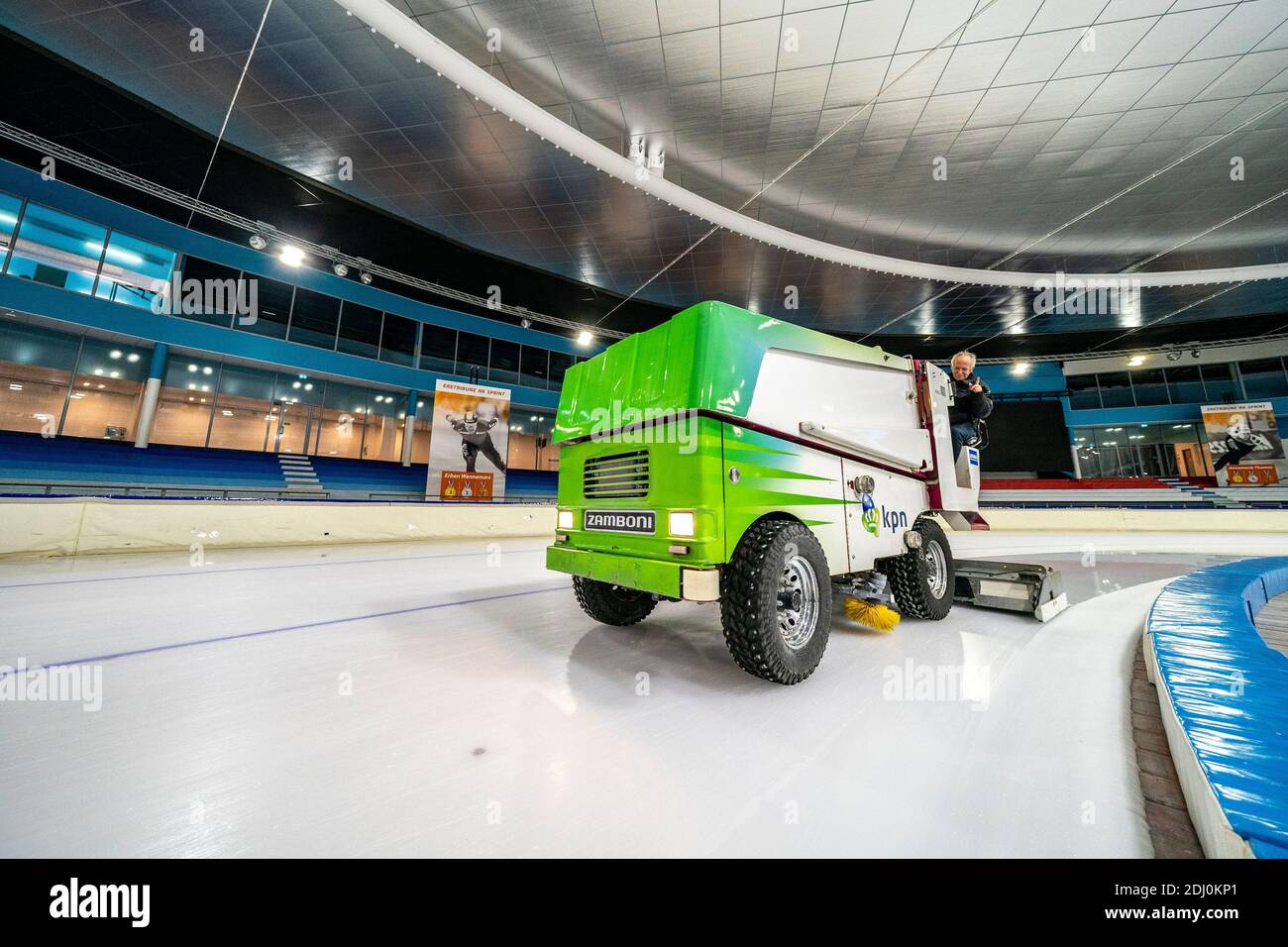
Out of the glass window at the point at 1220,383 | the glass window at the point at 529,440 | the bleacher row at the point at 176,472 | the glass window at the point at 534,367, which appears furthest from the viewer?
the glass window at the point at 529,440

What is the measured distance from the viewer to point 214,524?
20.2 ft

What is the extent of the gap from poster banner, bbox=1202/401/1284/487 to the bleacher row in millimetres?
28063

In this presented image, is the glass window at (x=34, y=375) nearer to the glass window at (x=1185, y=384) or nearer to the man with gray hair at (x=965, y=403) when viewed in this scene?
the man with gray hair at (x=965, y=403)

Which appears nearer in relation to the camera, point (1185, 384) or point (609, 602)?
point (609, 602)

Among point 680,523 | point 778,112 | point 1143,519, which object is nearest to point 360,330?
point 778,112

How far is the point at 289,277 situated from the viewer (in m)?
12.1

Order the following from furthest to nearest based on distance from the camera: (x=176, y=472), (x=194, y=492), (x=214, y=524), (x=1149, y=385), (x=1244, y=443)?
(x=1149, y=385) → (x=1244, y=443) → (x=176, y=472) → (x=194, y=492) → (x=214, y=524)

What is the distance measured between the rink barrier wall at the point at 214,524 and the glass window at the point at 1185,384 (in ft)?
88.7

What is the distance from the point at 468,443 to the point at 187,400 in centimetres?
864

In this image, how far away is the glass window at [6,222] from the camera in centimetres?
883

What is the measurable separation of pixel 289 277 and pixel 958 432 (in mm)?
15991

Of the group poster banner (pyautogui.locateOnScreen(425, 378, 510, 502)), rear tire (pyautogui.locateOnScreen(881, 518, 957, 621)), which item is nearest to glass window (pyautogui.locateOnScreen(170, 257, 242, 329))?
poster banner (pyautogui.locateOnScreen(425, 378, 510, 502))

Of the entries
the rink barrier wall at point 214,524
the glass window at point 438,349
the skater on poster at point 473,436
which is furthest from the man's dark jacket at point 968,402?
the glass window at point 438,349

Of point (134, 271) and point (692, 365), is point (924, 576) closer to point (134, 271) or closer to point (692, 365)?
point (692, 365)
